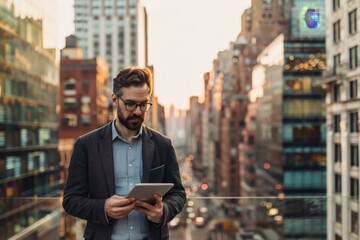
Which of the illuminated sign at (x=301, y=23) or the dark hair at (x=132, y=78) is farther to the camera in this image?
the illuminated sign at (x=301, y=23)

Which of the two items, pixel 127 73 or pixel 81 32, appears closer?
pixel 127 73

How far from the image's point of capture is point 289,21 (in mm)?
50531

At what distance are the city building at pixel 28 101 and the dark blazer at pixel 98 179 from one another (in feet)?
57.7

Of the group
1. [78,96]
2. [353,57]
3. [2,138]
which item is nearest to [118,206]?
[353,57]

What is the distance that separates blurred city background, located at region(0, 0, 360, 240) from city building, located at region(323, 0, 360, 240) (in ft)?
0.27

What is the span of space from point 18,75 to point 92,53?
239ft

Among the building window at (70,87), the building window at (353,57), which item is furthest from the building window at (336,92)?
the building window at (70,87)

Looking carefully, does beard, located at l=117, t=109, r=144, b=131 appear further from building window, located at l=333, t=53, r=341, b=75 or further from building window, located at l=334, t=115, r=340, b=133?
building window, located at l=334, t=115, r=340, b=133

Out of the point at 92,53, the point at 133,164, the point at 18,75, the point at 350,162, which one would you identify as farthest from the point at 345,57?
the point at 92,53

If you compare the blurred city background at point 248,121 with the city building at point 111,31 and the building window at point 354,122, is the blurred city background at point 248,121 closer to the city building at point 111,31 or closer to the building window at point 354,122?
the building window at point 354,122

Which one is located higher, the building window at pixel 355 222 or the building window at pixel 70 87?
the building window at pixel 70 87

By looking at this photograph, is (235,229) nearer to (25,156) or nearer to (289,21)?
(25,156)

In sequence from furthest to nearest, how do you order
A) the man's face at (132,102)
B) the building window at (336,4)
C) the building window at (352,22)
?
the building window at (336,4) < the building window at (352,22) < the man's face at (132,102)

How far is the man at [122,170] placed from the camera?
7.86 feet
